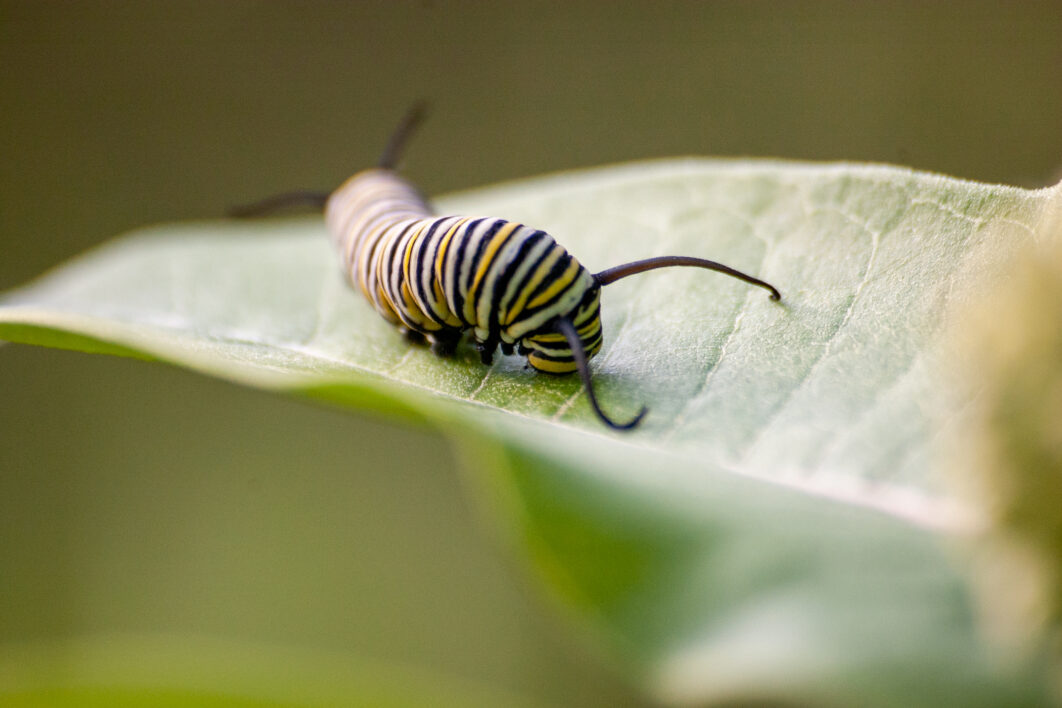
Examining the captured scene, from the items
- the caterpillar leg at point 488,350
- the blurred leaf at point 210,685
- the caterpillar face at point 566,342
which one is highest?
the caterpillar leg at point 488,350

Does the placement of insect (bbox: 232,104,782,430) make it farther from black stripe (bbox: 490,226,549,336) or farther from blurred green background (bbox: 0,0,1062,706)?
blurred green background (bbox: 0,0,1062,706)

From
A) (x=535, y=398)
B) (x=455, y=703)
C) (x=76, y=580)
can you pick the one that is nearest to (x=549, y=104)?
(x=76, y=580)

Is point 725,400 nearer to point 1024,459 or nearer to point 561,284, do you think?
point 561,284

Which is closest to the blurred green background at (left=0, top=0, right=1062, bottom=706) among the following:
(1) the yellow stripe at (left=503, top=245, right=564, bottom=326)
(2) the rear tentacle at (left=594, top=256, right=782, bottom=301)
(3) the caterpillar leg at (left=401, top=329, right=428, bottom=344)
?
(3) the caterpillar leg at (left=401, top=329, right=428, bottom=344)

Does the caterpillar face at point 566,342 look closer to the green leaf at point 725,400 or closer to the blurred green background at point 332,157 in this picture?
the green leaf at point 725,400

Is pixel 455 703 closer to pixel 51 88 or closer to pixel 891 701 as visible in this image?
pixel 891 701

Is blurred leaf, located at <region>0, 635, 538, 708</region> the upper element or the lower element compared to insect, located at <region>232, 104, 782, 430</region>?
lower

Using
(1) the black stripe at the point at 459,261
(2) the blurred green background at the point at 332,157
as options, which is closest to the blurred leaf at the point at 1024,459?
(1) the black stripe at the point at 459,261

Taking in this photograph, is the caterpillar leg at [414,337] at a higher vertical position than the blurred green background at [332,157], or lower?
lower
